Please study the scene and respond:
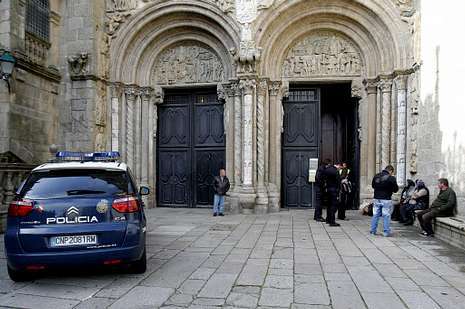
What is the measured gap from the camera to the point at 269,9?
40.5 feet

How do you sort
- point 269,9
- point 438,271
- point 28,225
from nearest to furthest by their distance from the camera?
point 28,225, point 438,271, point 269,9

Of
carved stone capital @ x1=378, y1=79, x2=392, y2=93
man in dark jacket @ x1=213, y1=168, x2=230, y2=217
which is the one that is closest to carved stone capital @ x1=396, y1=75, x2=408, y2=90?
carved stone capital @ x1=378, y1=79, x2=392, y2=93

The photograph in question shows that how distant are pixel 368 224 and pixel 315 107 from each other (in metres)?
4.87

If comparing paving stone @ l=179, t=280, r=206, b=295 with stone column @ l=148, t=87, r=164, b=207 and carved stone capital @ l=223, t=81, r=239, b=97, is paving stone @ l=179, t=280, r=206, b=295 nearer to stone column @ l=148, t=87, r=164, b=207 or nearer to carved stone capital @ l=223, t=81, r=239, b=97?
carved stone capital @ l=223, t=81, r=239, b=97

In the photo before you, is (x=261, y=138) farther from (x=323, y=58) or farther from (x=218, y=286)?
(x=218, y=286)

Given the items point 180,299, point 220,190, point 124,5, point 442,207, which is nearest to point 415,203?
point 442,207

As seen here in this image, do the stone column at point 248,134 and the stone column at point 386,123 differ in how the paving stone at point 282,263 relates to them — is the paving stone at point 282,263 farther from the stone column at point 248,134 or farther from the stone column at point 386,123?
the stone column at point 386,123

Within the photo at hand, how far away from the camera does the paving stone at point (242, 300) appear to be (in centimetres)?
415

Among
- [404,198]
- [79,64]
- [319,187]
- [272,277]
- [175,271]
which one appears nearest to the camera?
[272,277]

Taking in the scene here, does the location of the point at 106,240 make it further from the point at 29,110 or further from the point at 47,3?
the point at 47,3

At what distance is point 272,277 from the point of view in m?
5.18

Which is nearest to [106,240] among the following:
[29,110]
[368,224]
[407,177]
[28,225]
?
[28,225]

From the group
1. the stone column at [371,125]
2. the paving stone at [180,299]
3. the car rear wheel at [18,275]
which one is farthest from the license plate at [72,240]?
the stone column at [371,125]

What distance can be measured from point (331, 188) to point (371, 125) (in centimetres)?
381
